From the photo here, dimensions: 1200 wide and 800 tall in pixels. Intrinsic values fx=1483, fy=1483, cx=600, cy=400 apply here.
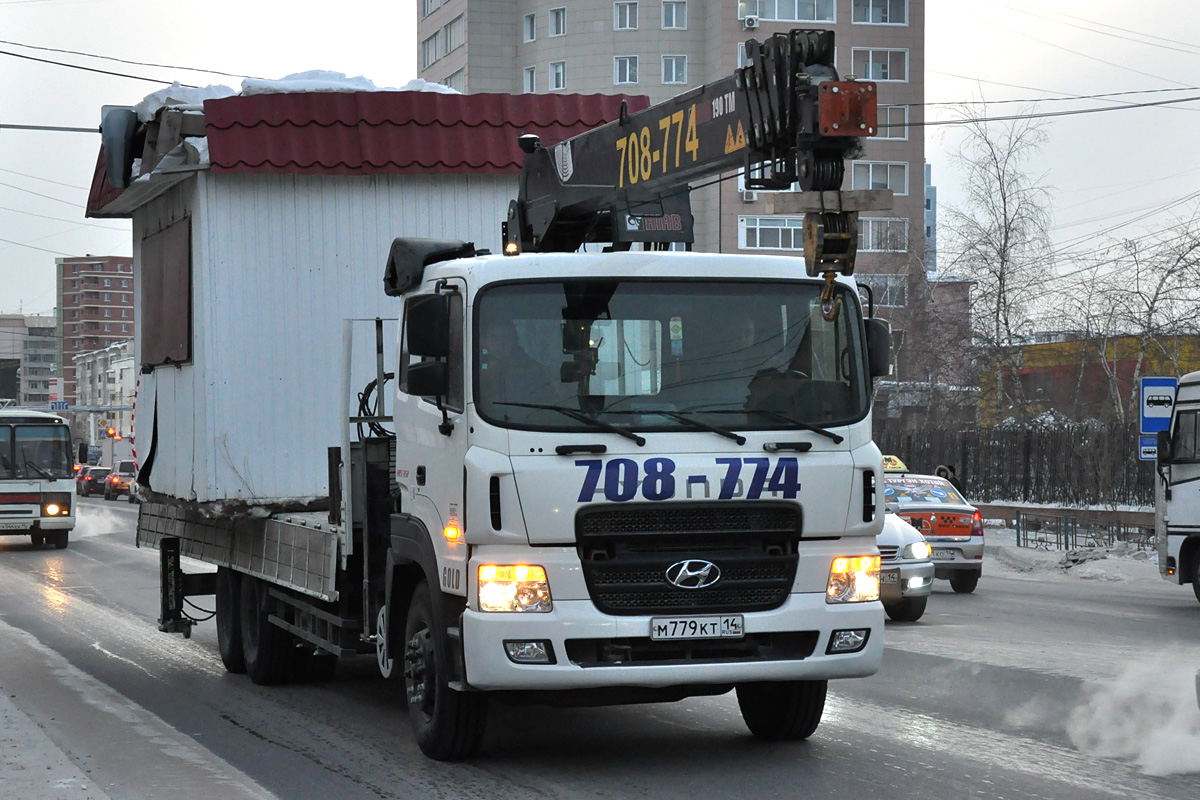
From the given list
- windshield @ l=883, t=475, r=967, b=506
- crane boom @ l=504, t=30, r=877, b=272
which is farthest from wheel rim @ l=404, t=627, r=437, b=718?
windshield @ l=883, t=475, r=967, b=506

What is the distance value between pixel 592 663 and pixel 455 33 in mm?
71077

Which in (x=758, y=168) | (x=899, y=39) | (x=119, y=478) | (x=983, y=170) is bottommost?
(x=119, y=478)

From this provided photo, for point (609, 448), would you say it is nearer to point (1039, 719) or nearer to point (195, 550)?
point (1039, 719)

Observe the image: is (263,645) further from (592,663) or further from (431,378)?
(592,663)

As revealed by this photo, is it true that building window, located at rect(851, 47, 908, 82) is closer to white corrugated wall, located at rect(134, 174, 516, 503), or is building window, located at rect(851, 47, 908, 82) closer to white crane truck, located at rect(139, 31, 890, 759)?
white corrugated wall, located at rect(134, 174, 516, 503)

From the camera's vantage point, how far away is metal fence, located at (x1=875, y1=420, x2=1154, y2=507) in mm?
28719

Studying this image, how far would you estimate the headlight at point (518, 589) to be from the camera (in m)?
6.95

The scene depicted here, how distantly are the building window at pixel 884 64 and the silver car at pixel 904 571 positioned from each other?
186 feet

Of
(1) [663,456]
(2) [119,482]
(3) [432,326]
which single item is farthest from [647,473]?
(2) [119,482]

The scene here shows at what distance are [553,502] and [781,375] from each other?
135cm

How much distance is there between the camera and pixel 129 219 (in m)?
13.1

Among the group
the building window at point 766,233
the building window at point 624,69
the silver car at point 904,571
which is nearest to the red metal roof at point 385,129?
the silver car at point 904,571

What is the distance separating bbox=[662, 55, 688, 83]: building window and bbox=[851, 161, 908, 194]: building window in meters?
9.17

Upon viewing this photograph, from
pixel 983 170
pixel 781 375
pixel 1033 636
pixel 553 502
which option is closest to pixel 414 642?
pixel 553 502
